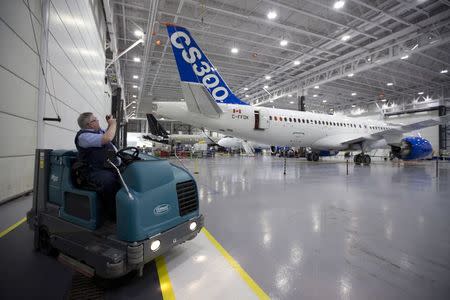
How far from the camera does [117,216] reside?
1591 millimetres

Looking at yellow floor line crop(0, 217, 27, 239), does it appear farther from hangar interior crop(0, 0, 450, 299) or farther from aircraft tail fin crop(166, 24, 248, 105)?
aircraft tail fin crop(166, 24, 248, 105)

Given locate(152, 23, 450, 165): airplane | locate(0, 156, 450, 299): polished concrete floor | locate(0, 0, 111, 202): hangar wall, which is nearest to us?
locate(0, 156, 450, 299): polished concrete floor

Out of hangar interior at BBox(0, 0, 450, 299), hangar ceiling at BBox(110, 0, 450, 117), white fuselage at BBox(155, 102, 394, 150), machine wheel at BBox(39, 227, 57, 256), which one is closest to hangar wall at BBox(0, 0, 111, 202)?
hangar interior at BBox(0, 0, 450, 299)

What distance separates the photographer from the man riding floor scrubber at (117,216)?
1.53 metres

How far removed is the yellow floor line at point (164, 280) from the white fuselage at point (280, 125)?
622 cm

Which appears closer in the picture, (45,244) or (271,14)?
(45,244)

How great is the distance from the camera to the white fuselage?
26.5ft

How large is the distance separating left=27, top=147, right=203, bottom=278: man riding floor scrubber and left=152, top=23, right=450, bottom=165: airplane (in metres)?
5.62

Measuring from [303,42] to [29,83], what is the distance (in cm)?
1393

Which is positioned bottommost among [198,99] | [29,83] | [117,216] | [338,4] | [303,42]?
[117,216]

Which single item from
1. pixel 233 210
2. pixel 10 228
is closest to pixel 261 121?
pixel 233 210

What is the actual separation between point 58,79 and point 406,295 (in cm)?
713

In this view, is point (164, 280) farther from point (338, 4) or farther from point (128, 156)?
point (338, 4)

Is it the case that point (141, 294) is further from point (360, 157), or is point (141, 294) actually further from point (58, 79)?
point (360, 157)
